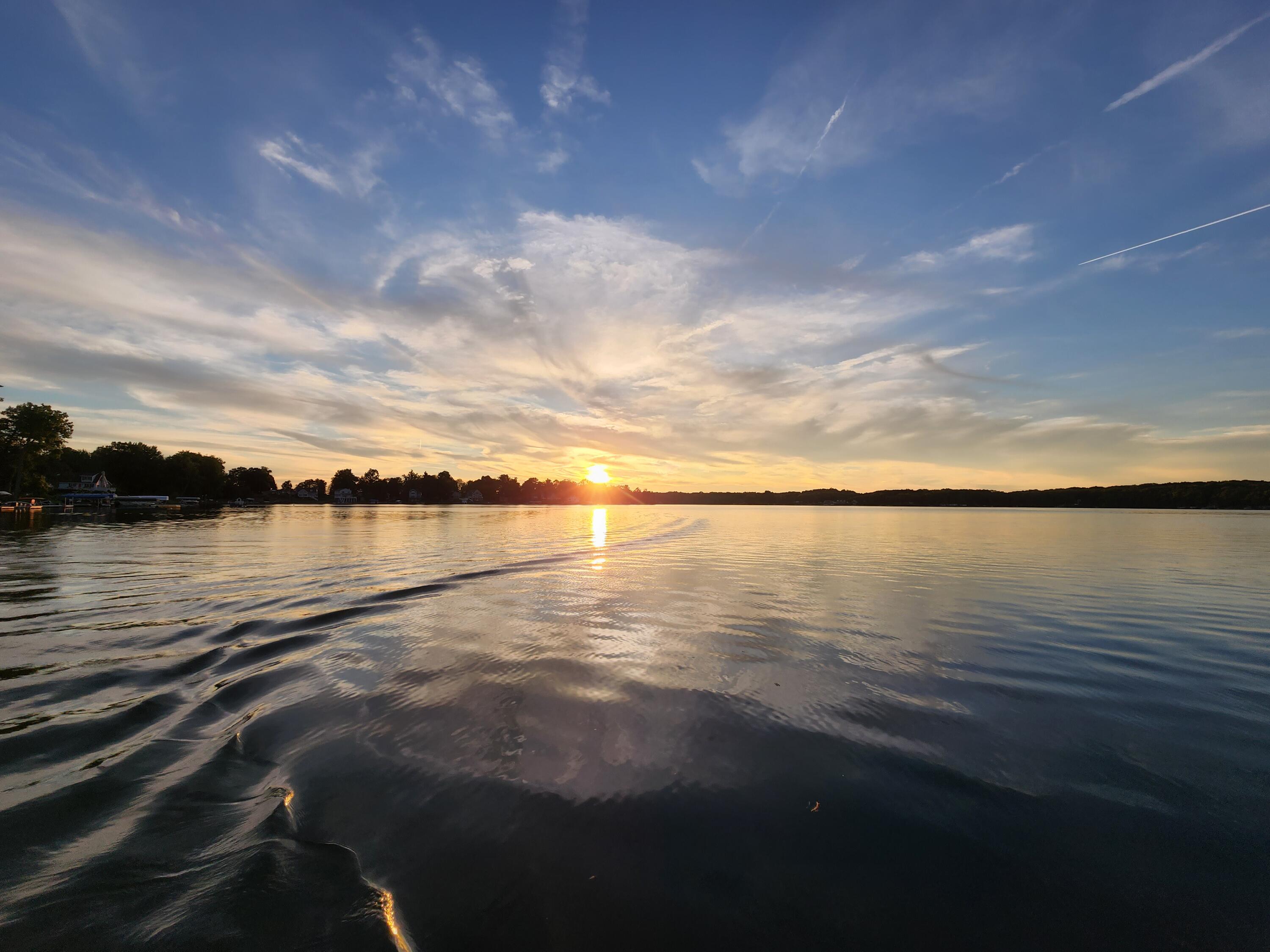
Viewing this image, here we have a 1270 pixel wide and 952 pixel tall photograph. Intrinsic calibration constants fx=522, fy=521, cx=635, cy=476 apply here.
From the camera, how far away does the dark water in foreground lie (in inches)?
149

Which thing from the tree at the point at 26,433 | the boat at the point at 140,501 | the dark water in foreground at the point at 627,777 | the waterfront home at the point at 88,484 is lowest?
the dark water in foreground at the point at 627,777

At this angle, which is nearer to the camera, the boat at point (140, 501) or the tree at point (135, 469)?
the boat at point (140, 501)

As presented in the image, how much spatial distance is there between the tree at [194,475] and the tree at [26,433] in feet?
128

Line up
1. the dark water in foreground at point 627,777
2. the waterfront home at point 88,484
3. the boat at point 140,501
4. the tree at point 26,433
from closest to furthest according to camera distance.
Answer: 1. the dark water in foreground at point 627,777
2. the tree at point 26,433
3. the boat at point 140,501
4. the waterfront home at point 88,484

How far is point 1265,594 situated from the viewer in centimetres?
1770

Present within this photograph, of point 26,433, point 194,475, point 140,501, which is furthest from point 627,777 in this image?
point 194,475

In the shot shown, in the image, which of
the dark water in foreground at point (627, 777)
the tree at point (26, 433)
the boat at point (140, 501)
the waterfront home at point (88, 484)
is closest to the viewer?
the dark water in foreground at point (627, 777)

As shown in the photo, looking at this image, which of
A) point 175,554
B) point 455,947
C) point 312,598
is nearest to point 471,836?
point 455,947

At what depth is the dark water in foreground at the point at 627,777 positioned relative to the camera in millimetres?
3777

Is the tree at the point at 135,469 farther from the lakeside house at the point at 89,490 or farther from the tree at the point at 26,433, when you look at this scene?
the tree at the point at 26,433

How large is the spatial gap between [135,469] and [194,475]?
1263 cm

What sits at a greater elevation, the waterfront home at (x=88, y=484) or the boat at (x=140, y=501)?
the waterfront home at (x=88, y=484)

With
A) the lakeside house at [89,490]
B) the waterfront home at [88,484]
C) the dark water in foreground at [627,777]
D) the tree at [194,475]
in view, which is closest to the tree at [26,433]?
the lakeside house at [89,490]

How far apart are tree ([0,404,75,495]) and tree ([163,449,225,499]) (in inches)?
1531
